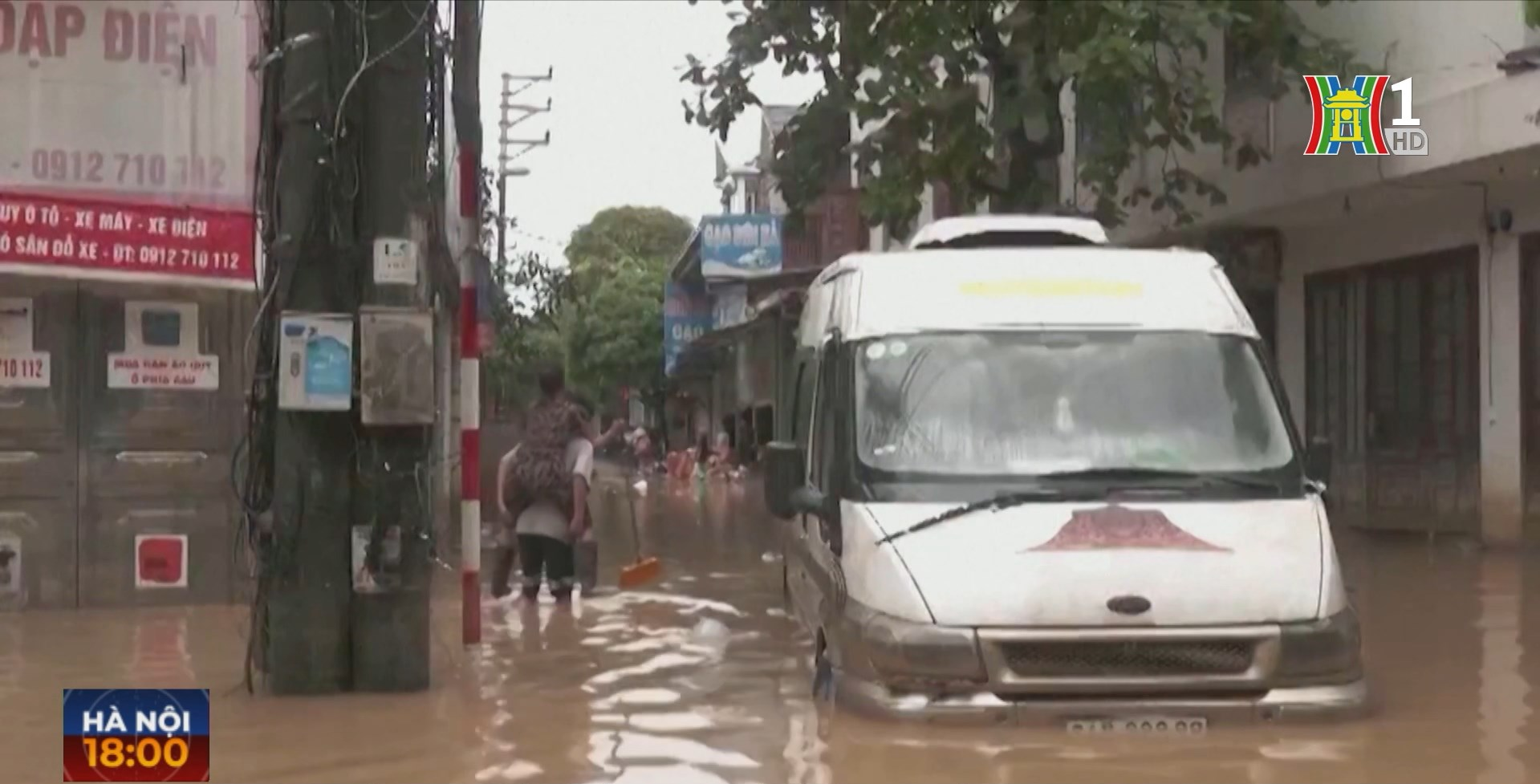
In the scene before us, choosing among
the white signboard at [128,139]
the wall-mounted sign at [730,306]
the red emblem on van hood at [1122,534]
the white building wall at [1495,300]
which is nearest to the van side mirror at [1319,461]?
the red emblem on van hood at [1122,534]

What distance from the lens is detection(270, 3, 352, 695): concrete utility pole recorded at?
802 centimetres

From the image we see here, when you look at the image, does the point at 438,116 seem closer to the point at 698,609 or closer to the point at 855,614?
the point at 855,614

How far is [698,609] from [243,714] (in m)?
4.97

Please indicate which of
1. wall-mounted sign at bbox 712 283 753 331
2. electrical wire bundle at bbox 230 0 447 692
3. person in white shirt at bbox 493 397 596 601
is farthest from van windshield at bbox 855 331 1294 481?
wall-mounted sign at bbox 712 283 753 331

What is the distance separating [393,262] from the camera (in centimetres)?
802

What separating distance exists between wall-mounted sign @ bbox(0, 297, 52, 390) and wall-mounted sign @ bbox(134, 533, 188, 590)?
4.07 feet

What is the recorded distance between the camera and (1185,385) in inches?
305

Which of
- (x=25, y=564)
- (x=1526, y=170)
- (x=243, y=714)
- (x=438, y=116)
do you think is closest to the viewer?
(x=243, y=714)

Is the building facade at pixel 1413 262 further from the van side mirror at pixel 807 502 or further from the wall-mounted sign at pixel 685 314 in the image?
the wall-mounted sign at pixel 685 314

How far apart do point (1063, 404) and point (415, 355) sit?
9.66 feet

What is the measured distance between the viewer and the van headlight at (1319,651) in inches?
265

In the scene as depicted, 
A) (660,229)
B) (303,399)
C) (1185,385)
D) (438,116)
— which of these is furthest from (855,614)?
(660,229)

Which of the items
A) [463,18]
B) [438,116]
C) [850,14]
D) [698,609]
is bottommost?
[698,609]

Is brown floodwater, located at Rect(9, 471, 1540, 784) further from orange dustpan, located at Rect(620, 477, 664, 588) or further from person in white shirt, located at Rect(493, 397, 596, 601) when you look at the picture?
orange dustpan, located at Rect(620, 477, 664, 588)
